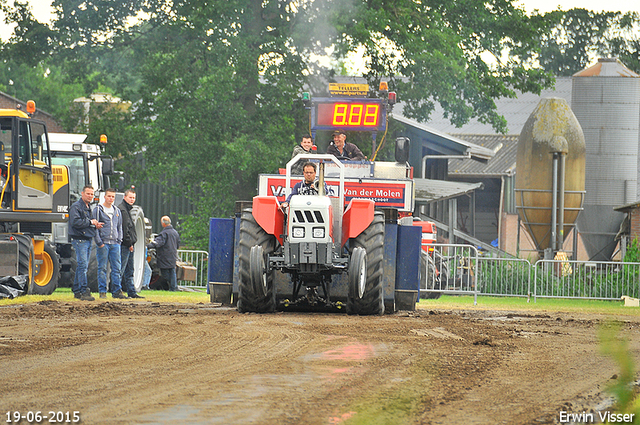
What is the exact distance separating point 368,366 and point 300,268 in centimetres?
413

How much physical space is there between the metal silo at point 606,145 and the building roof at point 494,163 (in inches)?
327

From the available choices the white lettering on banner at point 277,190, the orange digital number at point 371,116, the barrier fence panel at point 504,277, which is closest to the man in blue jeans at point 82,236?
the white lettering on banner at point 277,190

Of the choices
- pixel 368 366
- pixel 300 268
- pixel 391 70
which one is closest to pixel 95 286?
pixel 300 268

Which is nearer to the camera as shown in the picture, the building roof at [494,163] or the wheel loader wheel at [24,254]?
the wheel loader wheel at [24,254]

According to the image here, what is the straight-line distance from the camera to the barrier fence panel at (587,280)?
1989cm

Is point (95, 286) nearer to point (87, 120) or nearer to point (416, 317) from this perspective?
point (416, 317)

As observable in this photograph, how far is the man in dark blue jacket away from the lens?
20.1 meters

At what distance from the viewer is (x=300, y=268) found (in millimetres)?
11164

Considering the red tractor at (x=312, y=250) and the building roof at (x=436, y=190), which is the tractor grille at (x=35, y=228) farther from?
the building roof at (x=436, y=190)

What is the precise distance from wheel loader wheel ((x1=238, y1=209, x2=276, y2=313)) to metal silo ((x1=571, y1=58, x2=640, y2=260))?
64.3 ft

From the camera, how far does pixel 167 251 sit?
20.4 metres

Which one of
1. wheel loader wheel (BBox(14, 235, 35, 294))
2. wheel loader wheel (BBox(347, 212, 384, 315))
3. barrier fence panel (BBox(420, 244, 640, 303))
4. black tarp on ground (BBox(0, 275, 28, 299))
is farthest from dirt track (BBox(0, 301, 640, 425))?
barrier fence panel (BBox(420, 244, 640, 303))

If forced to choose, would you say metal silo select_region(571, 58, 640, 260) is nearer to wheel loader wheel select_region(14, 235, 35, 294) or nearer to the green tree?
wheel loader wheel select_region(14, 235, 35, 294)

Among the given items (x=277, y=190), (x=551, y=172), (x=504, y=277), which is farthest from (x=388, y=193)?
(x=551, y=172)
